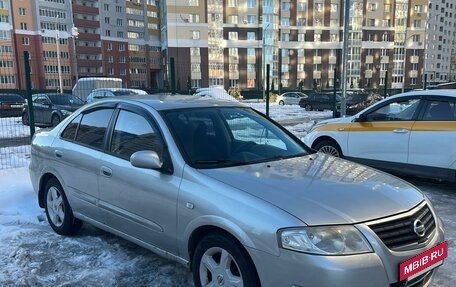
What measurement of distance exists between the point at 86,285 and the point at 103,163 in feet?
3.67

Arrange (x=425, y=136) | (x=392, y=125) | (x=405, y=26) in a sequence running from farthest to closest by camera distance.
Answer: (x=405, y=26) < (x=392, y=125) < (x=425, y=136)

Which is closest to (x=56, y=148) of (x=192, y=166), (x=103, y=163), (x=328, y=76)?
(x=103, y=163)

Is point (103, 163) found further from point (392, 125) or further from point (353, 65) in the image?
point (353, 65)

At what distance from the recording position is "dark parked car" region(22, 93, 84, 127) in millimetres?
16547

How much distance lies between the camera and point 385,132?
715cm

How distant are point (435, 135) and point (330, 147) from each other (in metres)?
2.05

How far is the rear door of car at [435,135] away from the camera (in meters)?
6.34

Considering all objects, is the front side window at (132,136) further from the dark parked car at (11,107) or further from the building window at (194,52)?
the building window at (194,52)

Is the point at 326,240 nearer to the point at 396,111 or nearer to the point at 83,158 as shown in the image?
the point at 83,158

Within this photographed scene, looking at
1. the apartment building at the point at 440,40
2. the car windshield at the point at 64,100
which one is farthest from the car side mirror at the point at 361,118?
the apartment building at the point at 440,40

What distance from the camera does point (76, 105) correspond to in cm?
1719

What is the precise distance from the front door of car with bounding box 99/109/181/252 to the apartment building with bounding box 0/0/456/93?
6493 cm

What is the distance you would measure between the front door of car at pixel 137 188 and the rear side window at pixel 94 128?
215mm

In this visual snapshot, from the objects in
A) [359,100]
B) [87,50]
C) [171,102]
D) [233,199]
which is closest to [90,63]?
[87,50]
